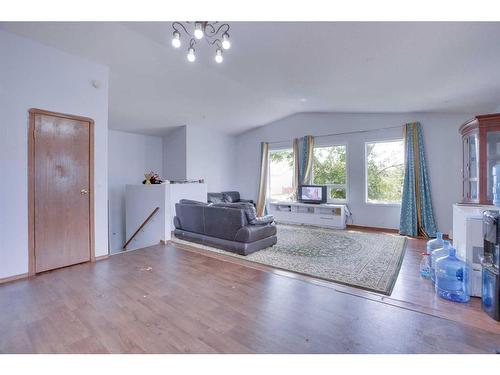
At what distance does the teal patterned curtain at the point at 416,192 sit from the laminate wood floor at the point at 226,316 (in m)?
2.48

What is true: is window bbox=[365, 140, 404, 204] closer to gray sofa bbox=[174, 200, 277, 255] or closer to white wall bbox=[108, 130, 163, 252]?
gray sofa bbox=[174, 200, 277, 255]

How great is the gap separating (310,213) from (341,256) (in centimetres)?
254

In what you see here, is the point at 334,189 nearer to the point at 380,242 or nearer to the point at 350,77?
the point at 380,242

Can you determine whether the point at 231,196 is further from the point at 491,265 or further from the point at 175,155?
the point at 491,265

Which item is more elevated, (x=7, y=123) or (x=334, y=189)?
(x=7, y=123)

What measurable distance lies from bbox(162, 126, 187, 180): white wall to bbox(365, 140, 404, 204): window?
462cm

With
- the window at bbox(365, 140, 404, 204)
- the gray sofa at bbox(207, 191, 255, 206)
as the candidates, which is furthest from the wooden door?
the window at bbox(365, 140, 404, 204)

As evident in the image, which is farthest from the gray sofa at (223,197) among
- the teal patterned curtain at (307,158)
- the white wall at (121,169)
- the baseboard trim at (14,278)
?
the baseboard trim at (14,278)

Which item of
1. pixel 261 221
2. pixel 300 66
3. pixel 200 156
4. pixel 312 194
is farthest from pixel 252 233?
pixel 200 156

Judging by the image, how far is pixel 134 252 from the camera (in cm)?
378

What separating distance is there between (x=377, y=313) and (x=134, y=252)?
3.37 m
